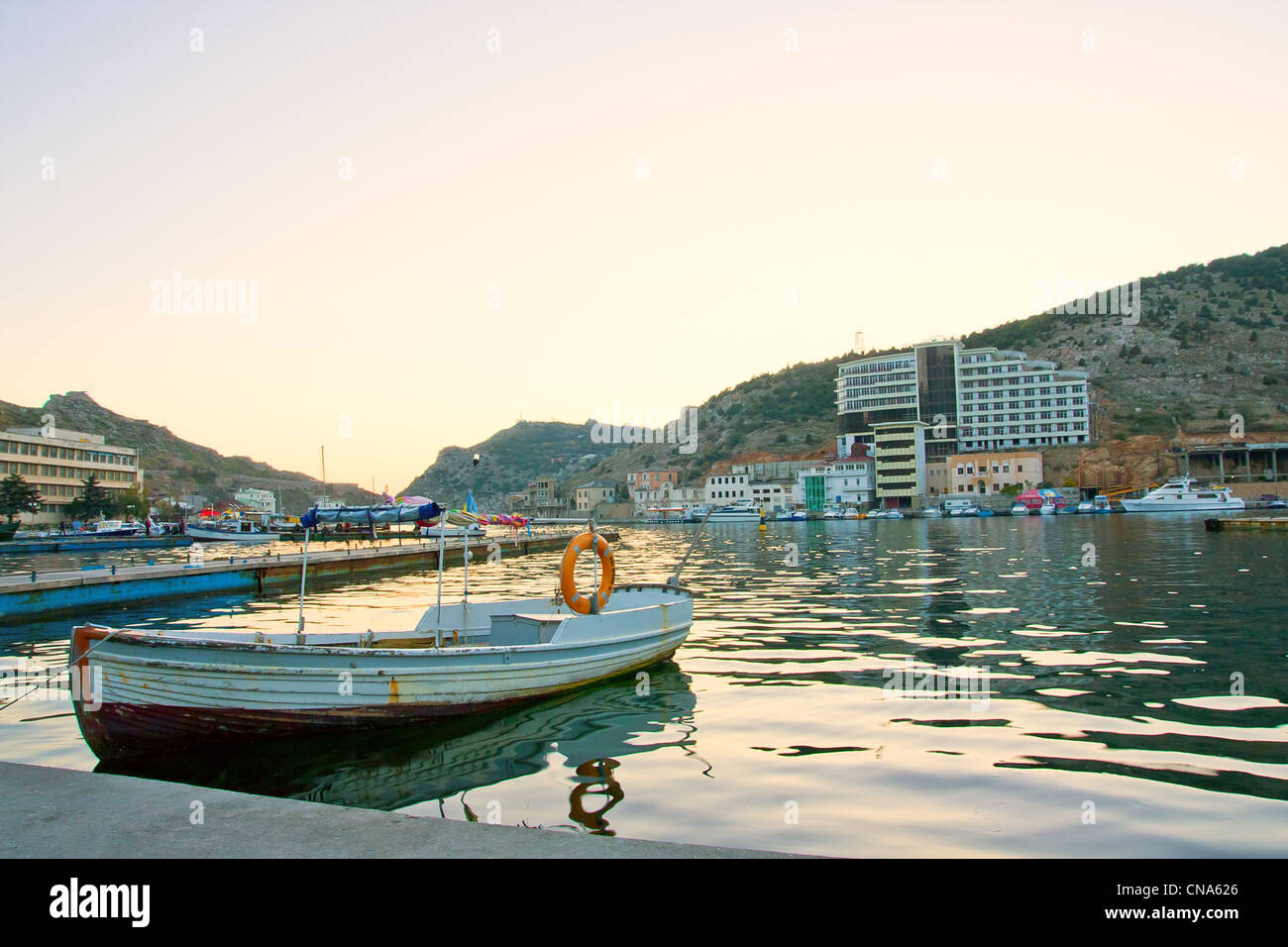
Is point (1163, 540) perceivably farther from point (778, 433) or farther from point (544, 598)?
point (778, 433)

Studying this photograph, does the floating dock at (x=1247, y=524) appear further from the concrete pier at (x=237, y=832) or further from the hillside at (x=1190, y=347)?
the hillside at (x=1190, y=347)

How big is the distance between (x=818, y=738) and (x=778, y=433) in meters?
183

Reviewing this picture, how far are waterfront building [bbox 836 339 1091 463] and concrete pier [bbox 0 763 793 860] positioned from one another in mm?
138587

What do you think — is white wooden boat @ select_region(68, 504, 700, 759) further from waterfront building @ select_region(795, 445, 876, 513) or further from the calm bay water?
waterfront building @ select_region(795, 445, 876, 513)

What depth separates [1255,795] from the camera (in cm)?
880

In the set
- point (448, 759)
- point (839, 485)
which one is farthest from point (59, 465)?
point (448, 759)

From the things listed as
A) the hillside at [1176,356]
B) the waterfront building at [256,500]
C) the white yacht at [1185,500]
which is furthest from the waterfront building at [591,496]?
the white yacht at [1185,500]

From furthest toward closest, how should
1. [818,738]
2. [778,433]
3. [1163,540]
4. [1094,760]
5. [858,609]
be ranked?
[778,433] < [1163,540] < [858,609] < [818,738] < [1094,760]

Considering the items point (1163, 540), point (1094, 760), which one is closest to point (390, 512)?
point (1094, 760)

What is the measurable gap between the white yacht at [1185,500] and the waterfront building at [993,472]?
23.1m

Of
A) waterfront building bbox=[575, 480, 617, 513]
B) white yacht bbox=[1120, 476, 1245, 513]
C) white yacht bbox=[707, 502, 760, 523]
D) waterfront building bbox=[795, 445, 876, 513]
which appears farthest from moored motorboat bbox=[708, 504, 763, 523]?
waterfront building bbox=[575, 480, 617, 513]

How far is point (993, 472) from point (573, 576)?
124325 mm

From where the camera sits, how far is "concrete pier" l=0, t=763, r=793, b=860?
5.03m

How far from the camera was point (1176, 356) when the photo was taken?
154 m
